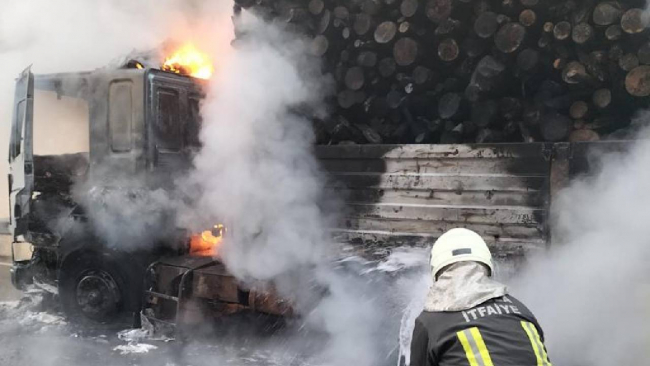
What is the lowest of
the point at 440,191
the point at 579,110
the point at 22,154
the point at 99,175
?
the point at 440,191

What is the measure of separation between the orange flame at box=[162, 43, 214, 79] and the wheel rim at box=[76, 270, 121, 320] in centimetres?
258

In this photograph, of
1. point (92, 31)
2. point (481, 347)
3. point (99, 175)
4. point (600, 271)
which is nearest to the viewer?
point (481, 347)

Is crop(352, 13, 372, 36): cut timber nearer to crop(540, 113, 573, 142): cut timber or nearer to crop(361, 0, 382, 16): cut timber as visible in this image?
crop(361, 0, 382, 16): cut timber

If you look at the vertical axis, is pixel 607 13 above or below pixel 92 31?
below

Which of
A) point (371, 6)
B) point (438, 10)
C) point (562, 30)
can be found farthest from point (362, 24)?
point (562, 30)

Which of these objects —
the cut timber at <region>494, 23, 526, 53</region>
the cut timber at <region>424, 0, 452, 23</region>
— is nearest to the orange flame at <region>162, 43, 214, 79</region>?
the cut timber at <region>424, 0, 452, 23</region>

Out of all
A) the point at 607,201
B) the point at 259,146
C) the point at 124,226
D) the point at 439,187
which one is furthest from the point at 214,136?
the point at 607,201

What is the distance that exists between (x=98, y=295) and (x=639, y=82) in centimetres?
565

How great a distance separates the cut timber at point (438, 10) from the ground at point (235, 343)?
2.21m

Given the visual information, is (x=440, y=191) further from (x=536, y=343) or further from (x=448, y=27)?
(x=536, y=343)

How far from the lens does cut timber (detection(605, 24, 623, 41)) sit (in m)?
4.11

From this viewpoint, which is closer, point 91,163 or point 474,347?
point 474,347

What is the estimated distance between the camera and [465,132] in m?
4.84

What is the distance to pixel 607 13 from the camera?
412 cm
